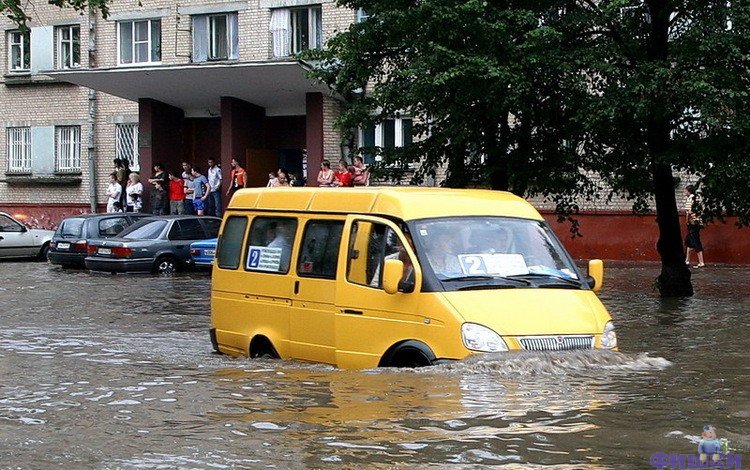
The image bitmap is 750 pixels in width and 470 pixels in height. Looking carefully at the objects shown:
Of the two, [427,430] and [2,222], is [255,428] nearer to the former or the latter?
[427,430]

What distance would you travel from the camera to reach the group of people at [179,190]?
126ft

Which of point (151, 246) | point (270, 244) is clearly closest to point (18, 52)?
point (151, 246)

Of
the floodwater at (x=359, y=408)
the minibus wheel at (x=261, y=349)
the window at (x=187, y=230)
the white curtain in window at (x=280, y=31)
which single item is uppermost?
the white curtain in window at (x=280, y=31)

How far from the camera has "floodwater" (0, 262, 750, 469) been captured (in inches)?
352

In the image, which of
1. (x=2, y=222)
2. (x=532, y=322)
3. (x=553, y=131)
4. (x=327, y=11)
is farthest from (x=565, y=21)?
(x=2, y=222)

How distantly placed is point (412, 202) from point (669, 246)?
38.1 feet

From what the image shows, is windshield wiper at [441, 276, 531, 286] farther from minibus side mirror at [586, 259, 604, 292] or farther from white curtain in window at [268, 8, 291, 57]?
white curtain in window at [268, 8, 291, 57]

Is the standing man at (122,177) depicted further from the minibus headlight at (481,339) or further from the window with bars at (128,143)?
the minibus headlight at (481,339)

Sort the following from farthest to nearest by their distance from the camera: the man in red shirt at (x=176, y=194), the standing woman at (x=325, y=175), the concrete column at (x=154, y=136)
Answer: the concrete column at (x=154, y=136)
the man in red shirt at (x=176, y=194)
the standing woman at (x=325, y=175)

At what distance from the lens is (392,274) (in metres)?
11.8

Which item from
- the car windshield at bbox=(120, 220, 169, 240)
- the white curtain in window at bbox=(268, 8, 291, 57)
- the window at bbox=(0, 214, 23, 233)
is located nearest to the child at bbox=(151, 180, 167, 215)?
the window at bbox=(0, 214, 23, 233)

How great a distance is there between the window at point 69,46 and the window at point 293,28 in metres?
7.31

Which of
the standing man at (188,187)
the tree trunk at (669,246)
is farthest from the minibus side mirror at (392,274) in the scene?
the standing man at (188,187)

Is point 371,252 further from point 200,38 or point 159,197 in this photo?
point 200,38
